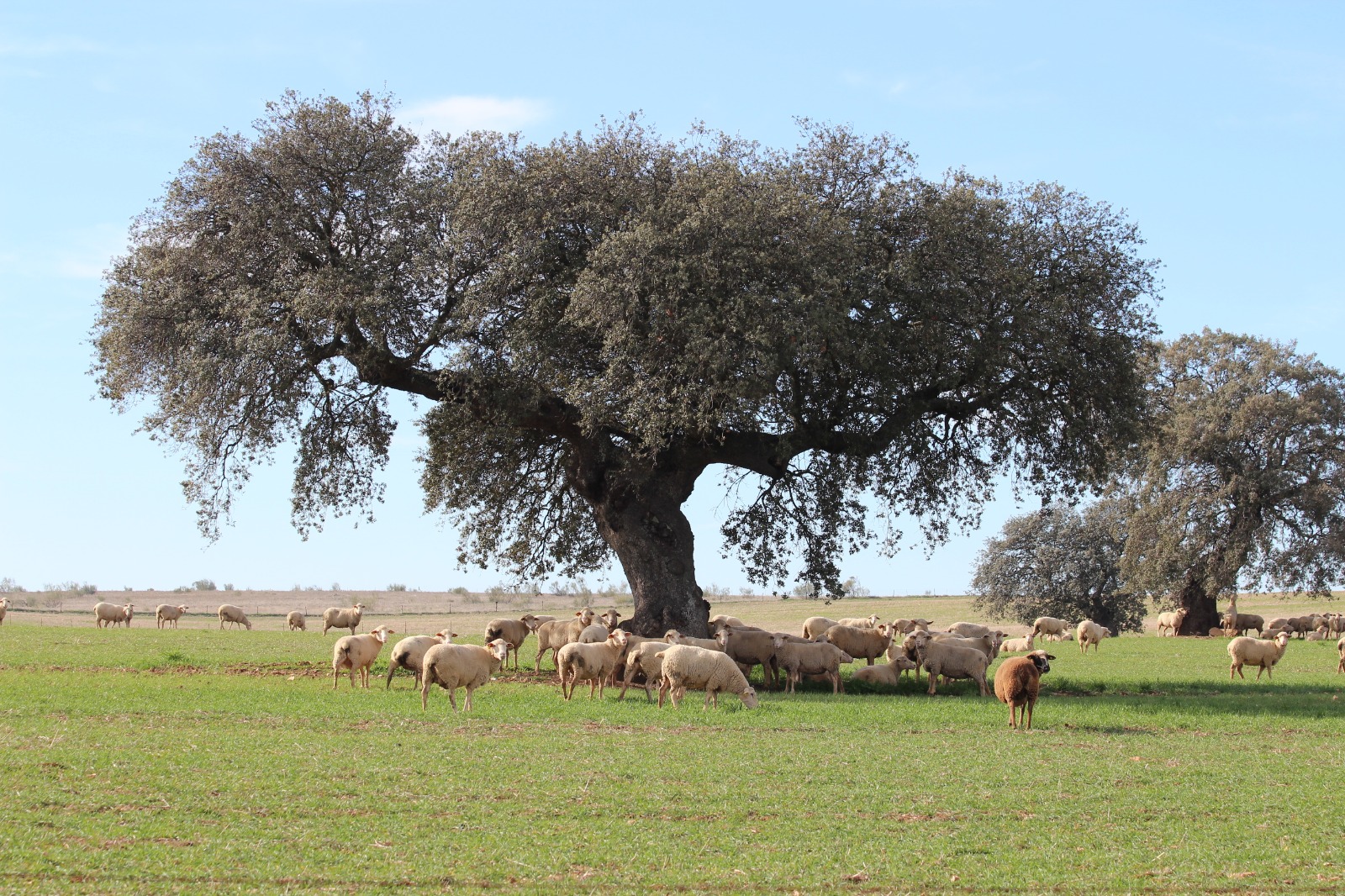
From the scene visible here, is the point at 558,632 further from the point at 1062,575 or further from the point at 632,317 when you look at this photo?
the point at 1062,575

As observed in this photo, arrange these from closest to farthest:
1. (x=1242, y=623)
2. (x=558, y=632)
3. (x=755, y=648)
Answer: (x=755, y=648) < (x=558, y=632) < (x=1242, y=623)

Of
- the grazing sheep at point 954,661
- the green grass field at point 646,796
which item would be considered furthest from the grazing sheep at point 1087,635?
the green grass field at point 646,796

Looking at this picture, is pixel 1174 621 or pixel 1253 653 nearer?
pixel 1253 653

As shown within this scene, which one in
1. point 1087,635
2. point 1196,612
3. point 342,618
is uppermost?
point 1196,612

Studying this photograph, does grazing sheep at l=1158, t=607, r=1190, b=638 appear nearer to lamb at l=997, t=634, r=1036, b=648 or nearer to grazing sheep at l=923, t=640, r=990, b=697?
lamb at l=997, t=634, r=1036, b=648

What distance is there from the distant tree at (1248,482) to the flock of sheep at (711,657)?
16.4m

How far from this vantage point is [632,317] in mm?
23719

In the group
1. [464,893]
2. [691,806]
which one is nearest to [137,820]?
[464,893]

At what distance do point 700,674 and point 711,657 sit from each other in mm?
348

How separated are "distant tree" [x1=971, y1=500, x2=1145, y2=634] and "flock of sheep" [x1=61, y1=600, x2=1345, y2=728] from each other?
107 feet

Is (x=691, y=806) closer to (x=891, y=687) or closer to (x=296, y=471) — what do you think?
(x=891, y=687)

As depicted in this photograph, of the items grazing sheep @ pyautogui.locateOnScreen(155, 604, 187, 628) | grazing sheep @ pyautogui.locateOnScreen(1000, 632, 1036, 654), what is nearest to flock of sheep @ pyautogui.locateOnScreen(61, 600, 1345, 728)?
grazing sheep @ pyautogui.locateOnScreen(1000, 632, 1036, 654)

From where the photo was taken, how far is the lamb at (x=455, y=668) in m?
18.8

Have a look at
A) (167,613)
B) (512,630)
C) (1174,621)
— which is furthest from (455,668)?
(1174,621)
